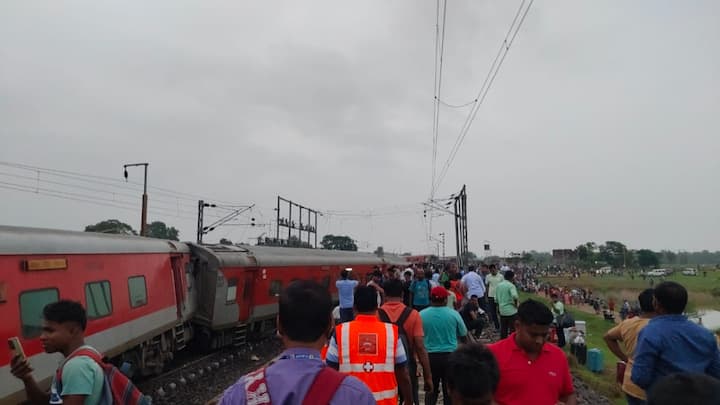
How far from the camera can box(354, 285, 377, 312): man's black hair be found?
4.51 metres

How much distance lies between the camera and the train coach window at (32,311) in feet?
21.4

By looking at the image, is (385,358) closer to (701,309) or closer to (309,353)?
(309,353)

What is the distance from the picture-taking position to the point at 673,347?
3.97m

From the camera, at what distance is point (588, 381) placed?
36.5ft

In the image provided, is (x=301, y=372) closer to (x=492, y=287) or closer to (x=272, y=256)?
(x=492, y=287)

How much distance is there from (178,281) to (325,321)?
1174cm

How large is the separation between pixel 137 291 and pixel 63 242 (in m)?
2.88

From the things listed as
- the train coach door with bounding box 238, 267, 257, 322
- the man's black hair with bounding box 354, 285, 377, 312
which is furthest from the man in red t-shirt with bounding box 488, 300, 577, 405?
the train coach door with bounding box 238, 267, 257, 322

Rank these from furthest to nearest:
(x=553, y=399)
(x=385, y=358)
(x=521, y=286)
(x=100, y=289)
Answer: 1. (x=521, y=286)
2. (x=100, y=289)
3. (x=385, y=358)
4. (x=553, y=399)

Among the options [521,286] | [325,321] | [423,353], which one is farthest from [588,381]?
[521,286]

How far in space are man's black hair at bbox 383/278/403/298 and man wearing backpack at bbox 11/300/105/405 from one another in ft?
9.56

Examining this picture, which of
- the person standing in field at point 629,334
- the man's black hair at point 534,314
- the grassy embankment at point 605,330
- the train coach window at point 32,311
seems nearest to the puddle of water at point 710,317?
the grassy embankment at point 605,330

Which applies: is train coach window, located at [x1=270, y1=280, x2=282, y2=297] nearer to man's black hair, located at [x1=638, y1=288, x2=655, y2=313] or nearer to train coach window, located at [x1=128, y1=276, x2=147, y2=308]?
train coach window, located at [x1=128, y1=276, x2=147, y2=308]

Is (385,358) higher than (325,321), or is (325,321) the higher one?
(325,321)
